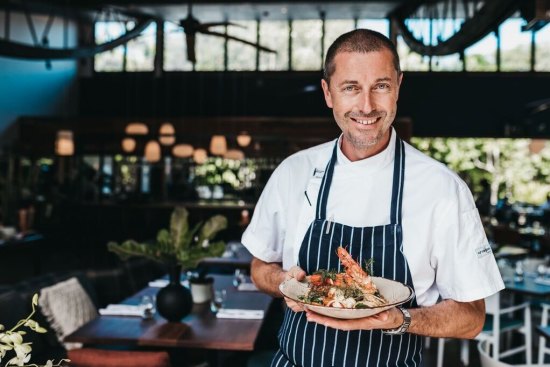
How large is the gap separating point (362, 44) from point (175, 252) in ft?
8.12

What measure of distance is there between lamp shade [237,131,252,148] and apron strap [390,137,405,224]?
32.3 ft

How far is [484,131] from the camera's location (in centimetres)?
1249

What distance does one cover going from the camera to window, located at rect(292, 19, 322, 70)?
12875 millimetres

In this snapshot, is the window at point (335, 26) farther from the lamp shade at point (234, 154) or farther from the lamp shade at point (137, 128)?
the lamp shade at point (137, 128)

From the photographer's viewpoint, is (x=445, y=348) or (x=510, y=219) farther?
(x=510, y=219)

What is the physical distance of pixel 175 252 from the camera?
384 cm

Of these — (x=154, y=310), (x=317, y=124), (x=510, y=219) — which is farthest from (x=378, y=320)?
(x=510, y=219)

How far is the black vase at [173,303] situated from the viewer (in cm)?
363

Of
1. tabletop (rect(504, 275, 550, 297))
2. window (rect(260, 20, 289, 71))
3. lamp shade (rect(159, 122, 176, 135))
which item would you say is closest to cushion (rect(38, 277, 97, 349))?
tabletop (rect(504, 275, 550, 297))

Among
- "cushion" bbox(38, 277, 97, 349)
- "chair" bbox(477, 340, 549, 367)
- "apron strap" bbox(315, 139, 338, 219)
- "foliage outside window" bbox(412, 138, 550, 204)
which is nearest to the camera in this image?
"apron strap" bbox(315, 139, 338, 219)

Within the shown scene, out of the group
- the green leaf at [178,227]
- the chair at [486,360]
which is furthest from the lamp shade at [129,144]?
the chair at [486,360]

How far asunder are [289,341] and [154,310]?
2297mm

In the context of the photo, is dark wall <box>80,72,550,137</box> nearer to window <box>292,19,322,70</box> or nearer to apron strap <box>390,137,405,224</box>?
window <box>292,19,322,70</box>

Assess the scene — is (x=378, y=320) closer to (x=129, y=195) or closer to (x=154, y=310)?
(x=154, y=310)
